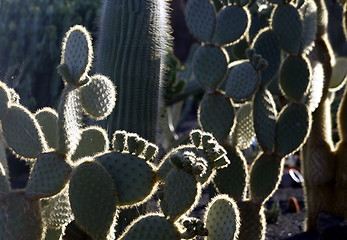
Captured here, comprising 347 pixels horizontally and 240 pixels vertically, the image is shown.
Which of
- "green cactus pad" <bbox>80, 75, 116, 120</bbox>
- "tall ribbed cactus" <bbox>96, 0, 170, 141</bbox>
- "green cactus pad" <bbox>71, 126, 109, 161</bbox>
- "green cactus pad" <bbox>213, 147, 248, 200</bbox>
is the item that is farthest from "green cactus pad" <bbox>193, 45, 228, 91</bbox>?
"green cactus pad" <bbox>80, 75, 116, 120</bbox>

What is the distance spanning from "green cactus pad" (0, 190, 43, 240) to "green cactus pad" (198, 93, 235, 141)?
65.7 inches

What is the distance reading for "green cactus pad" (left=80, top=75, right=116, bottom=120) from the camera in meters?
2.96

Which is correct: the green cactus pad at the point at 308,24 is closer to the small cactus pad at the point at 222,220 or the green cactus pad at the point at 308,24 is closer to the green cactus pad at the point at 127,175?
the small cactus pad at the point at 222,220

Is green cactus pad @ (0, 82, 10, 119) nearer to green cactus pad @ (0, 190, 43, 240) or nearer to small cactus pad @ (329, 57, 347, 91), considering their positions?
green cactus pad @ (0, 190, 43, 240)

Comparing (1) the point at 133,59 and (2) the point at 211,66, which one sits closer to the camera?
(1) the point at 133,59

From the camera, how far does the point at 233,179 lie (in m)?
4.29

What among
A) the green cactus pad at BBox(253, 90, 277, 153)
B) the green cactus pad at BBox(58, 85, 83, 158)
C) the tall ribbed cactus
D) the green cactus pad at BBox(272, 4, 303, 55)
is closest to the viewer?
the green cactus pad at BBox(58, 85, 83, 158)

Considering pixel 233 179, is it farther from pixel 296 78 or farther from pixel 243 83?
pixel 296 78

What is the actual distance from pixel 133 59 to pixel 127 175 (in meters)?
1.40

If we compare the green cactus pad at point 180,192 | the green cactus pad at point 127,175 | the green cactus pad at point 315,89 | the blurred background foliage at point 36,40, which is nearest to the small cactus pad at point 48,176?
the green cactus pad at point 127,175

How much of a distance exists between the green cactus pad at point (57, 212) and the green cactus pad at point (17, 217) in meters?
0.25

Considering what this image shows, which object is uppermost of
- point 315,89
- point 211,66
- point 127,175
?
point 211,66

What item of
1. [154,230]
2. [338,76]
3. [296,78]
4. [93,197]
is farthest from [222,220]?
[338,76]

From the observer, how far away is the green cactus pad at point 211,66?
13.9ft
